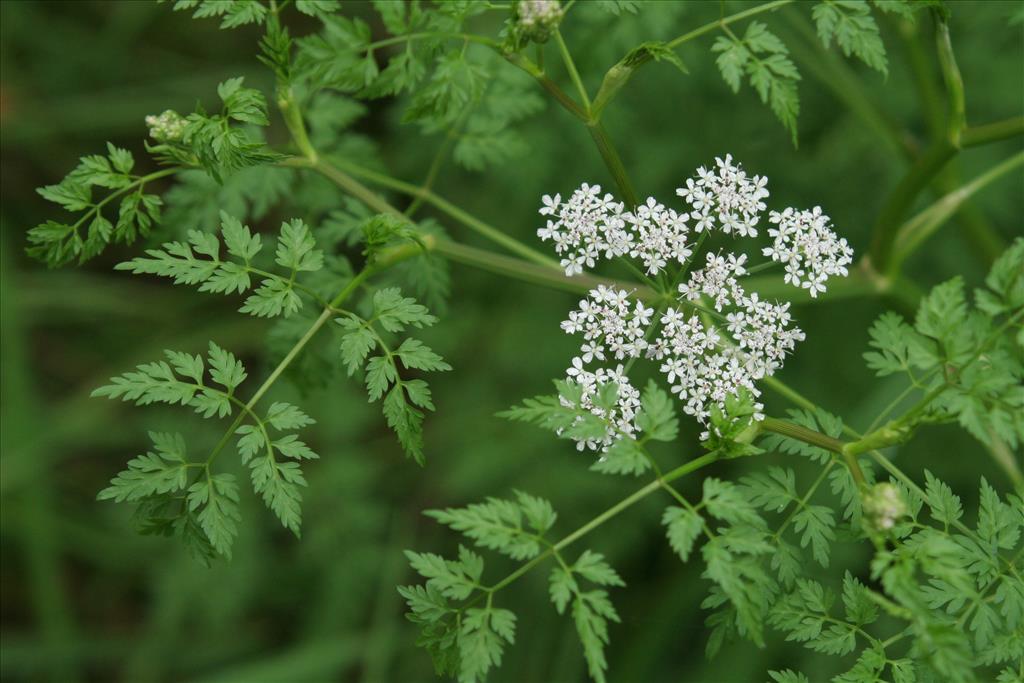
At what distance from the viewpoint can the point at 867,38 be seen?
2.97 m

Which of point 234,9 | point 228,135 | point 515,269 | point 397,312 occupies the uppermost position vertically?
point 234,9

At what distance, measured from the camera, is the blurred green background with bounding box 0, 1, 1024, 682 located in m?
5.29

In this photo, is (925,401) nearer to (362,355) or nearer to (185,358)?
(362,355)

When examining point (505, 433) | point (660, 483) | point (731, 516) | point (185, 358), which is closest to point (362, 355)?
point (185, 358)

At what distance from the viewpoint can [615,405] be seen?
2.78m

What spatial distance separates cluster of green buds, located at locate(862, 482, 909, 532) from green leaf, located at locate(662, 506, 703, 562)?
0.46 m

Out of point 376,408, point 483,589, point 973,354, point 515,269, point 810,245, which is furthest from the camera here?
point 376,408

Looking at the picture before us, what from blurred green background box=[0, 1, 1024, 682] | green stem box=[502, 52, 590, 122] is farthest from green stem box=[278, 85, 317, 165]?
blurred green background box=[0, 1, 1024, 682]

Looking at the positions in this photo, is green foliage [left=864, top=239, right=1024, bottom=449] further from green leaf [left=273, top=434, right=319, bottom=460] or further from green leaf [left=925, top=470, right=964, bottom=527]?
green leaf [left=273, top=434, right=319, bottom=460]

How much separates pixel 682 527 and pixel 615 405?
456 mm

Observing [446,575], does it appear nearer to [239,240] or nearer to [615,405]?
[615,405]

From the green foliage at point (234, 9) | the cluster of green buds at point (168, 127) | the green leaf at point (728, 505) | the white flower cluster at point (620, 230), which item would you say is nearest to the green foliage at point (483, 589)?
the green leaf at point (728, 505)

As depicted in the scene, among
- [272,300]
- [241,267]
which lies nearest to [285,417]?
[272,300]

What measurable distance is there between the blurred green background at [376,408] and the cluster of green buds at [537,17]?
6.41 ft
